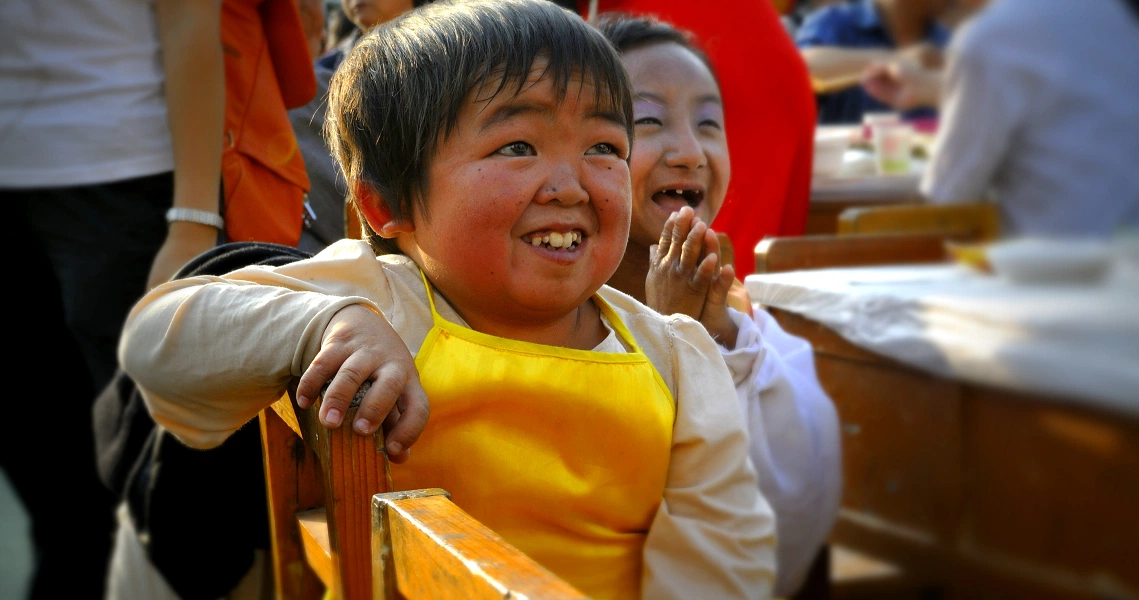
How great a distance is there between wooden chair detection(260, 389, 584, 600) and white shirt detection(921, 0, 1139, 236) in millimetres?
307

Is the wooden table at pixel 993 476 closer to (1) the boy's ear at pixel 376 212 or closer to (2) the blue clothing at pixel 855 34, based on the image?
(2) the blue clothing at pixel 855 34

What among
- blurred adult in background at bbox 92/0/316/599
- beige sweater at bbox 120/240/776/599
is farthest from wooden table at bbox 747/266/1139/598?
blurred adult in background at bbox 92/0/316/599

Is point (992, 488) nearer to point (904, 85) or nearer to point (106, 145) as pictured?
point (904, 85)

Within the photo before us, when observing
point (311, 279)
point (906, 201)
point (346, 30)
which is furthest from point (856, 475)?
point (346, 30)

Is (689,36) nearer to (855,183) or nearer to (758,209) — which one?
(758,209)

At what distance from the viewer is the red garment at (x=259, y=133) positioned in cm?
171

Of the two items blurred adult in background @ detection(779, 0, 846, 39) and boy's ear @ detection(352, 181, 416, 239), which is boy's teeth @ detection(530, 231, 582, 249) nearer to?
boy's ear @ detection(352, 181, 416, 239)

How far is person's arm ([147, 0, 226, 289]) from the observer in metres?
1.62

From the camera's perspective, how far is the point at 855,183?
707 millimetres

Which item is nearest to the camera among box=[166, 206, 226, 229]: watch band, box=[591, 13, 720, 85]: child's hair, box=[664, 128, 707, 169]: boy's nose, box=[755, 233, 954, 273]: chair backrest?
box=[755, 233, 954, 273]: chair backrest

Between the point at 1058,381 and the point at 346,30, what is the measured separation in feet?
10.0

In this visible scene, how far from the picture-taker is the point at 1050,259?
26 centimetres

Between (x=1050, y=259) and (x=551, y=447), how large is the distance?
0.74m

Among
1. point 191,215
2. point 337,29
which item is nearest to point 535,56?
point 191,215
